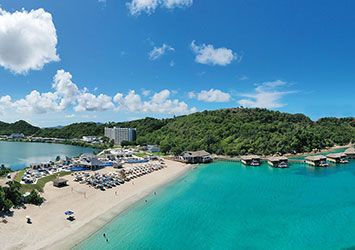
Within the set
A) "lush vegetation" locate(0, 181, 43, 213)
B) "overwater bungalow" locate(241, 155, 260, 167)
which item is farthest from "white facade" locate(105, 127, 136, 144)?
"lush vegetation" locate(0, 181, 43, 213)

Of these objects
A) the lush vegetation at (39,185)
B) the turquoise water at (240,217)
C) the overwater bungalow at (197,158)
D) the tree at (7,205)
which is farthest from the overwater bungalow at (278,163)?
the tree at (7,205)

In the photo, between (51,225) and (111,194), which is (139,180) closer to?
(111,194)

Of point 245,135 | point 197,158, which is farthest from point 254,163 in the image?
point 245,135

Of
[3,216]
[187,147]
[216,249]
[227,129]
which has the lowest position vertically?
[216,249]

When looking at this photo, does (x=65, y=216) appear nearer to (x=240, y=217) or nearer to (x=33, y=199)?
(x=33, y=199)

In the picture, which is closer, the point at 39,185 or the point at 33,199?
the point at 33,199

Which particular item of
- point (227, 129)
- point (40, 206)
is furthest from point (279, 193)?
point (227, 129)
